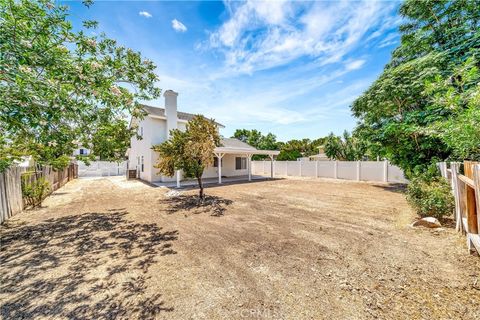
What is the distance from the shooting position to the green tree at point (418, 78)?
824cm

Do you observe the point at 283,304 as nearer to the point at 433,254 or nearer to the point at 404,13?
the point at 433,254

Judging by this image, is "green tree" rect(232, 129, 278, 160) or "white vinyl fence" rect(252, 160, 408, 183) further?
"green tree" rect(232, 129, 278, 160)

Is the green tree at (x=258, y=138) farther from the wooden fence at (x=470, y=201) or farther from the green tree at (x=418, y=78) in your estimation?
the wooden fence at (x=470, y=201)

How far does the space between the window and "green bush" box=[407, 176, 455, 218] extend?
15502 millimetres

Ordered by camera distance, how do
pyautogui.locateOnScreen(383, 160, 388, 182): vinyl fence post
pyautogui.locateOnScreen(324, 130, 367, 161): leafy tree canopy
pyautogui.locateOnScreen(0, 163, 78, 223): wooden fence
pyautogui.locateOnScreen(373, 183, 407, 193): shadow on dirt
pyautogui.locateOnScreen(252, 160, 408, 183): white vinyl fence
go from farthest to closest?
1. pyautogui.locateOnScreen(324, 130, 367, 161): leafy tree canopy
2. pyautogui.locateOnScreen(383, 160, 388, 182): vinyl fence post
3. pyautogui.locateOnScreen(252, 160, 408, 183): white vinyl fence
4. pyautogui.locateOnScreen(373, 183, 407, 193): shadow on dirt
5. pyautogui.locateOnScreen(0, 163, 78, 223): wooden fence

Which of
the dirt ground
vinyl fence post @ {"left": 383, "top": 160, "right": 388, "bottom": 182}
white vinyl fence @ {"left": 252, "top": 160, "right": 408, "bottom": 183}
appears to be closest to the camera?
the dirt ground

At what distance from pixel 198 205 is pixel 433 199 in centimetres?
769

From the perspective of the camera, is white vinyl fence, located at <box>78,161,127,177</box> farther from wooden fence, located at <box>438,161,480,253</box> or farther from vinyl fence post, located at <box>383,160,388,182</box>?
vinyl fence post, located at <box>383,160,388,182</box>

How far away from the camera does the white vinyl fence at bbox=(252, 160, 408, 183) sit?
14.8 metres

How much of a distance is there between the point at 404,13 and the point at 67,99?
1537 centimetres

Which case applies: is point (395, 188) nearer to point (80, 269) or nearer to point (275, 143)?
point (80, 269)

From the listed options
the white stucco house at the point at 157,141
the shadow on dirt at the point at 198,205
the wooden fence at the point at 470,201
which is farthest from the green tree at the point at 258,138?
the wooden fence at the point at 470,201

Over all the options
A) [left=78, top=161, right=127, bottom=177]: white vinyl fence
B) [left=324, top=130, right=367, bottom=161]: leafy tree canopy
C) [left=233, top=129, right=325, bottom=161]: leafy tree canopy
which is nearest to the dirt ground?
[left=78, top=161, right=127, bottom=177]: white vinyl fence

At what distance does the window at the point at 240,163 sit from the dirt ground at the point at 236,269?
46.7 ft
